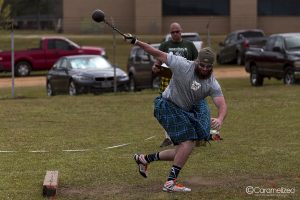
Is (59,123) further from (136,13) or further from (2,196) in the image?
(136,13)

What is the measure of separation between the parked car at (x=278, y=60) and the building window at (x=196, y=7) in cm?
3130

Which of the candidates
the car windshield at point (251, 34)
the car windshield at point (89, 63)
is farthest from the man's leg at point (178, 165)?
the car windshield at point (251, 34)

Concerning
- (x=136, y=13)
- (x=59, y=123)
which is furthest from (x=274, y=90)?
(x=136, y=13)

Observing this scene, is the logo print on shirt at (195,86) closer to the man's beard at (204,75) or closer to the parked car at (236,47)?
the man's beard at (204,75)

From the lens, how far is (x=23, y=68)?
3322 centimetres

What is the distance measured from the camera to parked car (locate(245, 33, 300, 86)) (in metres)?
21.5

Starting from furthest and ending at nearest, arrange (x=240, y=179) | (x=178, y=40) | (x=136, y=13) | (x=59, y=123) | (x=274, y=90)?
(x=136, y=13), (x=274, y=90), (x=59, y=123), (x=178, y=40), (x=240, y=179)

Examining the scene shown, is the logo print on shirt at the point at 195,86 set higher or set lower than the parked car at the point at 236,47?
higher

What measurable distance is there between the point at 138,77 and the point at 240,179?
646 inches

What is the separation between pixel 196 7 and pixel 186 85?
159 feet

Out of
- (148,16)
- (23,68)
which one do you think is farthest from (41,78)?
(148,16)

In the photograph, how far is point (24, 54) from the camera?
33.1 m

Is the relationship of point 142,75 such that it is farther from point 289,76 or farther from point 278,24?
point 278,24

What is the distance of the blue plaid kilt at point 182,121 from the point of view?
24.7ft
